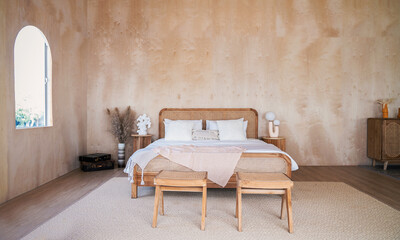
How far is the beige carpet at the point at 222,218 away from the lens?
90.8 inches

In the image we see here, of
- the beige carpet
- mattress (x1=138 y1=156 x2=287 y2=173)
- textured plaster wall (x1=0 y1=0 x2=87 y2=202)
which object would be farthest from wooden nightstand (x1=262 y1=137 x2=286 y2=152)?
textured plaster wall (x1=0 y1=0 x2=87 y2=202)

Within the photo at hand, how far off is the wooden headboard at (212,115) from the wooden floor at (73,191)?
1200mm

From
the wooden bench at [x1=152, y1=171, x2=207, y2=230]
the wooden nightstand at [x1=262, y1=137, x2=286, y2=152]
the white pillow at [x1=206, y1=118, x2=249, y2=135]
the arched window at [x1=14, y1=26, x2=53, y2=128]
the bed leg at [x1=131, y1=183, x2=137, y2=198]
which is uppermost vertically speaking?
the arched window at [x1=14, y1=26, x2=53, y2=128]

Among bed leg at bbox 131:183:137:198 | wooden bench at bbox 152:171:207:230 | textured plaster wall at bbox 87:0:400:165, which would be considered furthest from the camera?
textured plaster wall at bbox 87:0:400:165

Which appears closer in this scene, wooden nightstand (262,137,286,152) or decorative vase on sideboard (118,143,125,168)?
wooden nightstand (262,137,286,152)

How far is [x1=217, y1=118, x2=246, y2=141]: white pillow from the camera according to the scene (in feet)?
15.5

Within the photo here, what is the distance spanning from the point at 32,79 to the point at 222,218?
3270 mm

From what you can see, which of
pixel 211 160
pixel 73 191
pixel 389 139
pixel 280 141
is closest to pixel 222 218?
pixel 211 160

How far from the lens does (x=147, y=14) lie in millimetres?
5391

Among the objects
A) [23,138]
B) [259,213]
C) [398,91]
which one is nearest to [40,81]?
[23,138]

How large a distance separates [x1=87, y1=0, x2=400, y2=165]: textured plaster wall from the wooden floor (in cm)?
77

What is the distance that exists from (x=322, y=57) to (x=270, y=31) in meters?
1.18

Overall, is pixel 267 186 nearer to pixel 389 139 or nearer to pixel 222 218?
pixel 222 218

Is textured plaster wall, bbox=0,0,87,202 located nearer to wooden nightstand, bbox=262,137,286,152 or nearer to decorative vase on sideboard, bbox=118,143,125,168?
decorative vase on sideboard, bbox=118,143,125,168
